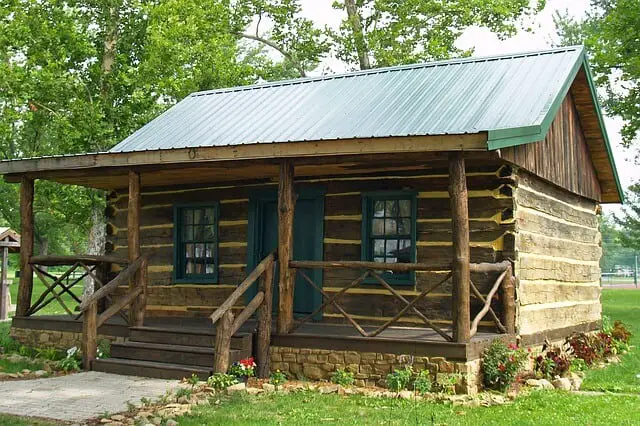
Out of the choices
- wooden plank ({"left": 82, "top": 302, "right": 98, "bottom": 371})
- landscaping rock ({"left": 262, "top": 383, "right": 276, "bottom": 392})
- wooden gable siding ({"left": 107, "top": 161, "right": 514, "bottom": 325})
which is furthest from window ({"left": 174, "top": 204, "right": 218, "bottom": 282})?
landscaping rock ({"left": 262, "top": 383, "right": 276, "bottom": 392})

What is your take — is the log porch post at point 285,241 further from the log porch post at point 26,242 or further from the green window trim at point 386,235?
the log porch post at point 26,242

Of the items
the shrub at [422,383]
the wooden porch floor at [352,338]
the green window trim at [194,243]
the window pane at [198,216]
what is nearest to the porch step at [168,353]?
the wooden porch floor at [352,338]

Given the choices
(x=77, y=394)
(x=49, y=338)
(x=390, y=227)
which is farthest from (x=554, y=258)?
(x=49, y=338)

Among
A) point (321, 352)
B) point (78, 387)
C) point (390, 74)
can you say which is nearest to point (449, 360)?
point (321, 352)

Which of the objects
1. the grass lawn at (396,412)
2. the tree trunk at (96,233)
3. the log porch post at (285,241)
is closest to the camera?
the grass lawn at (396,412)

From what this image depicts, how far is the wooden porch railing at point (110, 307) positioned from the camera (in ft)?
39.8

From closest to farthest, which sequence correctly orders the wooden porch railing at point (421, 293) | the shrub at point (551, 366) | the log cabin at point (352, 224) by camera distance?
the wooden porch railing at point (421, 293)
the log cabin at point (352, 224)
the shrub at point (551, 366)

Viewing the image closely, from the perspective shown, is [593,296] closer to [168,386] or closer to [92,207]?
[168,386]

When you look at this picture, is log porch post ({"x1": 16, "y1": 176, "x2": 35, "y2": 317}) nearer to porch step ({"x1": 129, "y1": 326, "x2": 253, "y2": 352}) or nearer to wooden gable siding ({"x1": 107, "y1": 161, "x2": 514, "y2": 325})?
wooden gable siding ({"x1": 107, "y1": 161, "x2": 514, "y2": 325})

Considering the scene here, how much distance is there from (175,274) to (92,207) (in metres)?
11.5

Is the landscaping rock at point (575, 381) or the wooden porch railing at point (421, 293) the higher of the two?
the wooden porch railing at point (421, 293)

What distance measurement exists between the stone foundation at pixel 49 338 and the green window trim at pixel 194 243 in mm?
2241

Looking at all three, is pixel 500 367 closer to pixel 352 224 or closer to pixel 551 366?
pixel 551 366

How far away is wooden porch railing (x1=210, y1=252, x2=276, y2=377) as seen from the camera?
10773 millimetres
